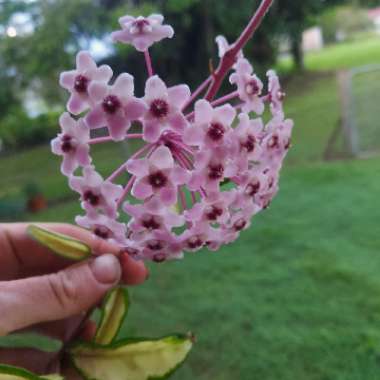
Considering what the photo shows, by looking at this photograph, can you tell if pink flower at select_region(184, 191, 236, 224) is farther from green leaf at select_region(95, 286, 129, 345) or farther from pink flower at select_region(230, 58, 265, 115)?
green leaf at select_region(95, 286, 129, 345)

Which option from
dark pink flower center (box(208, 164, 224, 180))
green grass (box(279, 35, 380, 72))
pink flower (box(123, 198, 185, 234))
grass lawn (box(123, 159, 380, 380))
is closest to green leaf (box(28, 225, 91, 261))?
pink flower (box(123, 198, 185, 234))

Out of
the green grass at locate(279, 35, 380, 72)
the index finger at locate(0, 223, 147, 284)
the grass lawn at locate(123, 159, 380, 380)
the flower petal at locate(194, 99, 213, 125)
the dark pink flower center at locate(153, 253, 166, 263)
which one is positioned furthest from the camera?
the green grass at locate(279, 35, 380, 72)

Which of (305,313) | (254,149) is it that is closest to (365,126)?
(305,313)

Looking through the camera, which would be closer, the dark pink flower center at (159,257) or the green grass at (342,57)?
the dark pink flower center at (159,257)

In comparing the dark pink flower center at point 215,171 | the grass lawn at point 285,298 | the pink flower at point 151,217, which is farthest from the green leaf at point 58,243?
the grass lawn at point 285,298

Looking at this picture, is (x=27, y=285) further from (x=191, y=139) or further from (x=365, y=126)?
(x=365, y=126)

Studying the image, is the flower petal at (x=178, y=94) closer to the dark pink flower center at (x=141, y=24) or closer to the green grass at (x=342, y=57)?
the dark pink flower center at (x=141, y=24)

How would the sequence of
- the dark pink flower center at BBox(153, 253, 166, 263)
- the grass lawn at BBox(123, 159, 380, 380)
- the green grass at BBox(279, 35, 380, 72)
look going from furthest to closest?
the green grass at BBox(279, 35, 380, 72) → the grass lawn at BBox(123, 159, 380, 380) → the dark pink flower center at BBox(153, 253, 166, 263)

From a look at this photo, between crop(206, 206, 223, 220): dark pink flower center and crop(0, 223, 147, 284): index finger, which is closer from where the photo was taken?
crop(206, 206, 223, 220): dark pink flower center
